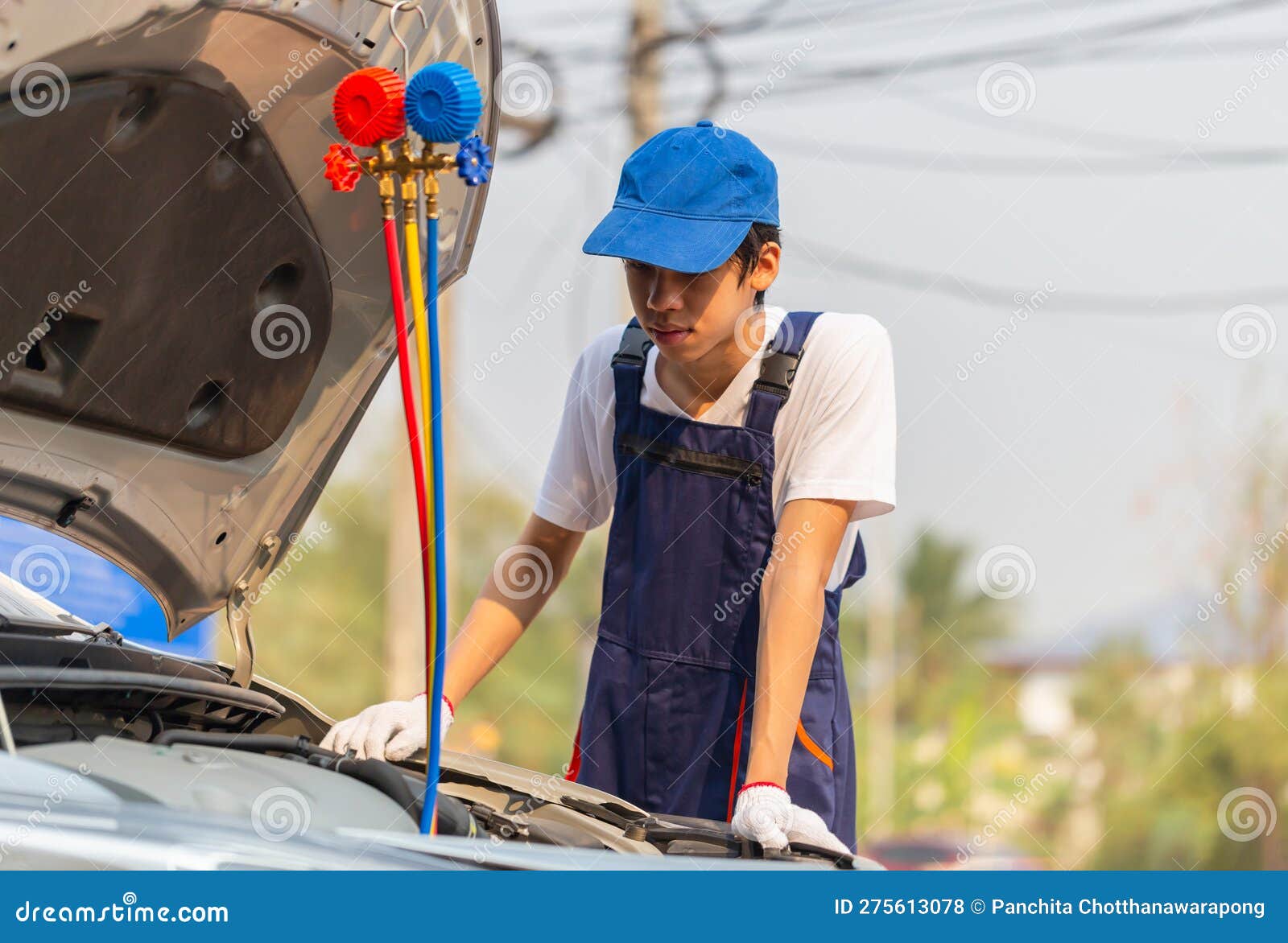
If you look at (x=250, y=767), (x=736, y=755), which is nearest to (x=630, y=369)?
(x=736, y=755)

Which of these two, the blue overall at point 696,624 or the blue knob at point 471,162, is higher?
the blue knob at point 471,162

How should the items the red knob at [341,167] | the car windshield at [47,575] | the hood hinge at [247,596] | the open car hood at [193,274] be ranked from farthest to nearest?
the car windshield at [47,575] < the hood hinge at [247,596] < the open car hood at [193,274] < the red knob at [341,167]

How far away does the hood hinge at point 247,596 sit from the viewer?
2.45 metres

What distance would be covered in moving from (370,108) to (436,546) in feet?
1.82

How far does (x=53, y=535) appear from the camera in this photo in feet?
7.98

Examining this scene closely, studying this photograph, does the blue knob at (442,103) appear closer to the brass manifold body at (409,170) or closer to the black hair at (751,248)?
the brass manifold body at (409,170)

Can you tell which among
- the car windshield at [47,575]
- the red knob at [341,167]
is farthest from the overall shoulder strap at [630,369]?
the car windshield at [47,575]

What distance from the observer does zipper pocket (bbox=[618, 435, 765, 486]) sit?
92.1 inches

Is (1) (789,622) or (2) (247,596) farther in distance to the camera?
(2) (247,596)

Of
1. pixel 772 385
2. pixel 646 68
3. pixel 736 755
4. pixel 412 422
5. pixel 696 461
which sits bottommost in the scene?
pixel 736 755

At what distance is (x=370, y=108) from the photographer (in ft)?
5.59

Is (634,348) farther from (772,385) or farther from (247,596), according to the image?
(247,596)
